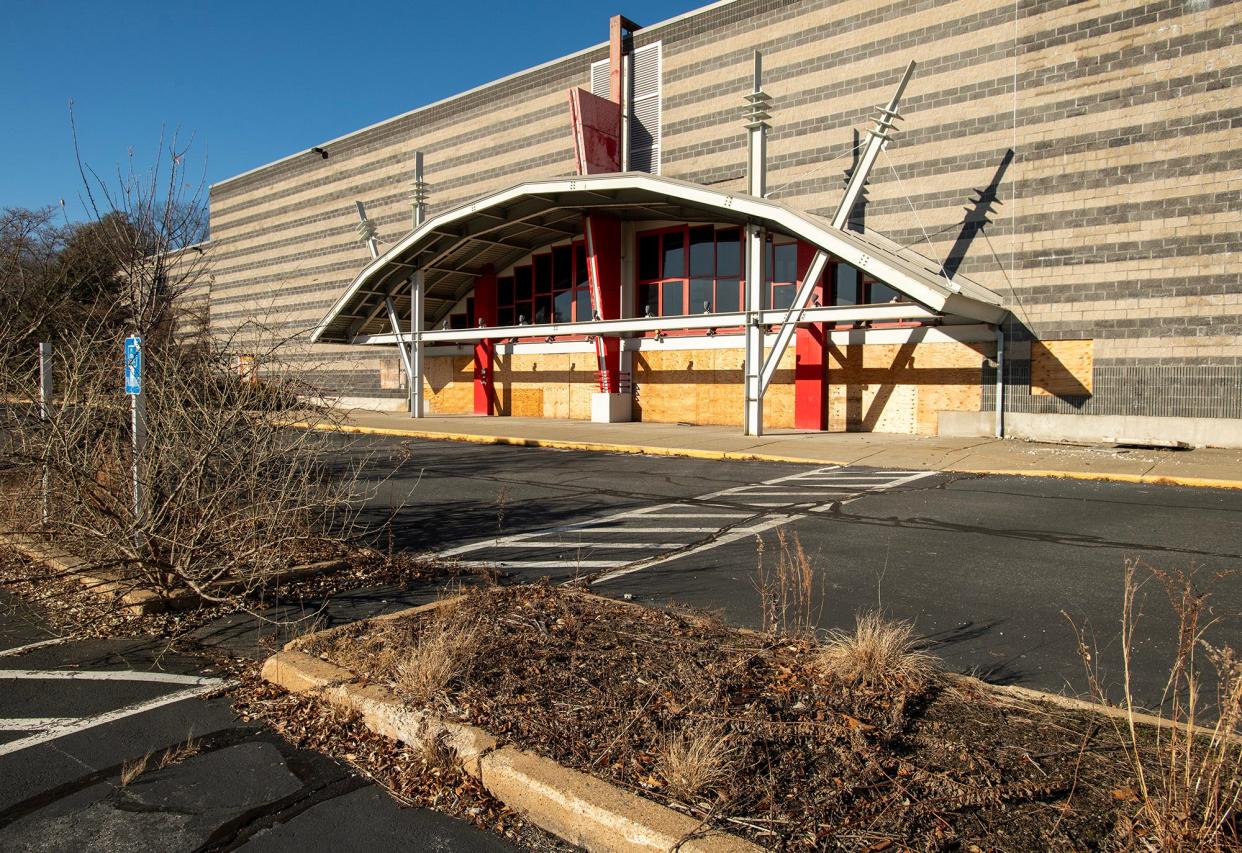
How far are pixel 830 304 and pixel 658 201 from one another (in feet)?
19.0

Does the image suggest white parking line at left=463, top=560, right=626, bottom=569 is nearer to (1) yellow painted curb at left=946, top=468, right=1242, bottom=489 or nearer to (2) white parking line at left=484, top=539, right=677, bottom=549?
(2) white parking line at left=484, top=539, right=677, bottom=549

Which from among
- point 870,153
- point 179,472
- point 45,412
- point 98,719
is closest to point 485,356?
point 870,153

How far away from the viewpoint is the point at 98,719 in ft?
14.2

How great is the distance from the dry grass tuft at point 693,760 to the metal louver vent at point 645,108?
25.0 m

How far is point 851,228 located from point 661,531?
15520mm

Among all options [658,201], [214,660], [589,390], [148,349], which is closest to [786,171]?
[658,201]

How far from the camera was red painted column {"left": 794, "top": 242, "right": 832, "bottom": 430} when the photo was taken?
22875 mm

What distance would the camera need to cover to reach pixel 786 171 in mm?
23656

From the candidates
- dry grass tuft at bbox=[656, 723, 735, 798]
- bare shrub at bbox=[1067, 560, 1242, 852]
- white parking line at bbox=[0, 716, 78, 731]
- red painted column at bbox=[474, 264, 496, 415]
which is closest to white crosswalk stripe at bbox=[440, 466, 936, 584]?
dry grass tuft at bbox=[656, 723, 735, 798]

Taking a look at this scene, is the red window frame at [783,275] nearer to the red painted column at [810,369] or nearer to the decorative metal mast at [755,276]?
the red painted column at [810,369]

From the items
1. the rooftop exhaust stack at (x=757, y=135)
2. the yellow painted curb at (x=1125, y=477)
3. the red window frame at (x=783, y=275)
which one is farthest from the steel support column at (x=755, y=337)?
the yellow painted curb at (x=1125, y=477)

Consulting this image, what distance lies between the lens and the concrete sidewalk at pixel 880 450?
1430 cm

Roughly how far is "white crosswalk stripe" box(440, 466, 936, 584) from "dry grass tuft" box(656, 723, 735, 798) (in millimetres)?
3536

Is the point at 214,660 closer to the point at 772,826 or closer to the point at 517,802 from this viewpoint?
the point at 517,802
